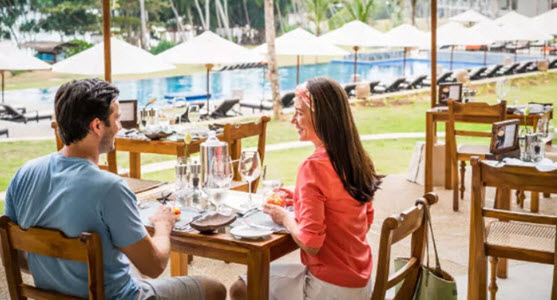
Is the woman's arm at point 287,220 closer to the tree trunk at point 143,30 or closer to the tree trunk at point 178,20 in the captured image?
the tree trunk at point 143,30

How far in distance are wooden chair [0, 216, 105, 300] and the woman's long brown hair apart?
934mm

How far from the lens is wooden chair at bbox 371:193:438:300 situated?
2.31m

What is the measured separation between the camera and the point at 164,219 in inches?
103

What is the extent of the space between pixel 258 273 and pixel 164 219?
0.42m

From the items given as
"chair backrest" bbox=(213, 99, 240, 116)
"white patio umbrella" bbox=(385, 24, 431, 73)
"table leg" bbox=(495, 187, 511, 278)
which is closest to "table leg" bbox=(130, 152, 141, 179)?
"table leg" bbox=(495, 187, 511, 278)

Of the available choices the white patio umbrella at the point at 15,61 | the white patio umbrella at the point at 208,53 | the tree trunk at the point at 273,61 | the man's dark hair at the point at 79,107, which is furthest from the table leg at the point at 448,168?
the tree trunk at the point at 273,61

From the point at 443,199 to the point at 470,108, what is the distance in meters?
0.92

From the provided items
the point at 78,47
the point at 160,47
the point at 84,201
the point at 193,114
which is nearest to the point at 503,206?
the point at 193,114

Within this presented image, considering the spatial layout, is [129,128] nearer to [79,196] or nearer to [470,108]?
[470,108]

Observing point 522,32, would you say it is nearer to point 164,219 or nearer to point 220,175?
point 220,175

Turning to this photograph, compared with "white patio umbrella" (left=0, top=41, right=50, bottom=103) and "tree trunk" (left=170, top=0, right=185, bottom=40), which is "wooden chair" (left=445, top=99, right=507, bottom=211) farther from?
"tree trunk" (left=170, top=0, right=185, bottom=40)

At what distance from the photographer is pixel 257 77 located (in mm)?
29688

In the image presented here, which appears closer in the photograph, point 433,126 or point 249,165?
point 249,165

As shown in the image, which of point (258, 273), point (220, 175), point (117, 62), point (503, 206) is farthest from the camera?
point (117, 62)
